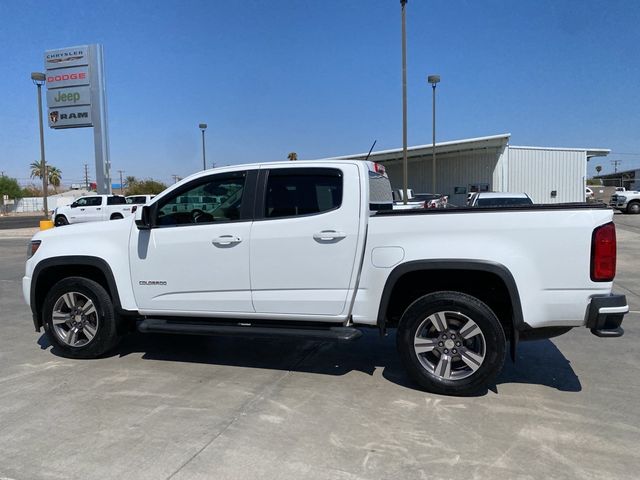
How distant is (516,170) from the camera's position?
128 feet

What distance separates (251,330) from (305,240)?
0.99m

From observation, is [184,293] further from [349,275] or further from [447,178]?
[447,178]

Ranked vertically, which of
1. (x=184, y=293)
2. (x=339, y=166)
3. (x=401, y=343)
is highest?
(x=339, y=166)

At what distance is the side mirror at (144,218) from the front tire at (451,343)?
261 centimetres

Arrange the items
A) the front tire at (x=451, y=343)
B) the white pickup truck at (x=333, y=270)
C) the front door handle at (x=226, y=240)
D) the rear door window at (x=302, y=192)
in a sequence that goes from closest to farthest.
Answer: the white pickup truck at (x=333, y=270) → the front tire at (x=451, y=343) → the rear door window at (x=302, y=192) → the front door handle at (x=226, y=240)

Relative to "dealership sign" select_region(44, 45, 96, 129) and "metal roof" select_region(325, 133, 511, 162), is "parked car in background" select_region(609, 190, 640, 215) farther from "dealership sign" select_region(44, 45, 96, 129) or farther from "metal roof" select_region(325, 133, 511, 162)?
"dealership sign" select_region(44, 45, 96, 129)

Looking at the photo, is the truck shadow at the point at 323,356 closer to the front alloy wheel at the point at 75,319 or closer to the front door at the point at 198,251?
the front alloy wheel at the point at 75,319

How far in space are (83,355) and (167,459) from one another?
2588 mm

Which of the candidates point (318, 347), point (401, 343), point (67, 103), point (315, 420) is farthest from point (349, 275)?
point (67, 103)

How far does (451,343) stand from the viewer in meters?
4.30

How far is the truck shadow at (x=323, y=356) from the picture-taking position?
4809mm

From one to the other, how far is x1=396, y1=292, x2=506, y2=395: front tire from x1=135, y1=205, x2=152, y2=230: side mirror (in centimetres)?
261

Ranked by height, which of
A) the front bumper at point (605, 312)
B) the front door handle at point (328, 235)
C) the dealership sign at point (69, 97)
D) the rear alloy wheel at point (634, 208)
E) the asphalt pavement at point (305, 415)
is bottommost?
the asphalt pavement at point (305, 415)

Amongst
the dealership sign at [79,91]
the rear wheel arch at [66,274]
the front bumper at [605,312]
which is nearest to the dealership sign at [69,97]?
the dealership sign at [79,91]
